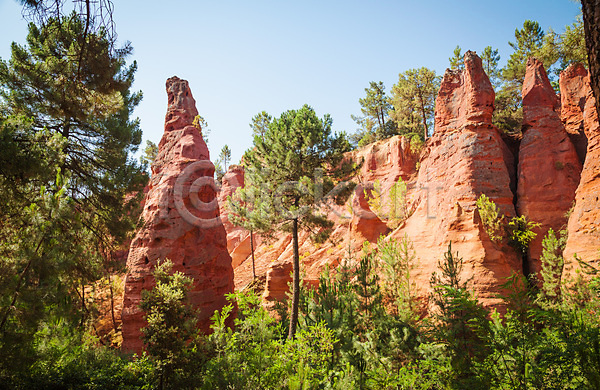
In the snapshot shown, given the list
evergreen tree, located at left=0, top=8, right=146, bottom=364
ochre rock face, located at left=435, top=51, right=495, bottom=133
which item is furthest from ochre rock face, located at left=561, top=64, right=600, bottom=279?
evergreen tree, located at left=0, top=8, right=146, bottom=364

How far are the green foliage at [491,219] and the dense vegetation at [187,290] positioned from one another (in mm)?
94

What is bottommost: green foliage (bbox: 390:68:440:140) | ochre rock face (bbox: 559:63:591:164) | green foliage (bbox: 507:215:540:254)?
green foliage (bbox: 507:215:540:254)

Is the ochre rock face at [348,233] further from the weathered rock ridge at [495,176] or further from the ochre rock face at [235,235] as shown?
the weathered rock ridge at [495,176]

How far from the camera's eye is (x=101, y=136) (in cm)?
1243

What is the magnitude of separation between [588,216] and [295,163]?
1149 centimetres

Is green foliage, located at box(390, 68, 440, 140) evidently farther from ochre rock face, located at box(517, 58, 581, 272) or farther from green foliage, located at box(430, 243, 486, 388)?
green foliage, located at box(430, 243, 486, 388)

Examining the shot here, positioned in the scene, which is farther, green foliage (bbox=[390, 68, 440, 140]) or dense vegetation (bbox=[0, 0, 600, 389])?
green foliage (bbox=[390, 68, 440, 140])

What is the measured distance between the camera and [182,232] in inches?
576

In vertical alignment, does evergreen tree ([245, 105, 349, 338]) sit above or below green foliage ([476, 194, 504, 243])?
above

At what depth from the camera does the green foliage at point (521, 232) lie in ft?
43.2

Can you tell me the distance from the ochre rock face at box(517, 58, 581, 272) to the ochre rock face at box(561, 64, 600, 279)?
1.85 m

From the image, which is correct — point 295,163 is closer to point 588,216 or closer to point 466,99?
point 466,99

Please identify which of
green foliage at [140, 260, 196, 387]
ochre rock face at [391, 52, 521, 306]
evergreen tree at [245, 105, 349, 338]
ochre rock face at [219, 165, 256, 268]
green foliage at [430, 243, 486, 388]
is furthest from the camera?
ochre rock face at [219, 165, 256, 268]

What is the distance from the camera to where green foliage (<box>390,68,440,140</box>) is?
28984 millimetres
